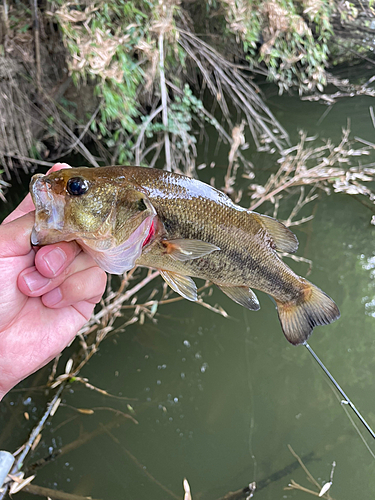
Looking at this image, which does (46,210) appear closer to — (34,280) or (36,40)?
(34,280)

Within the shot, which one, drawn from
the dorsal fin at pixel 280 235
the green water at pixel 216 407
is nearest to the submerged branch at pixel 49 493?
the green water at pixel 216 407

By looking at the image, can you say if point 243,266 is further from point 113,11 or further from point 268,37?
point 268,37

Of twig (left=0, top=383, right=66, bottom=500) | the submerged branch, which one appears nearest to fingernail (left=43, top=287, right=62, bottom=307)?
twig (left=0, top=383, right=66, bottom=500)

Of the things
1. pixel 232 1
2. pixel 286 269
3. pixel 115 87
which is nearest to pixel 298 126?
pixel 232 1

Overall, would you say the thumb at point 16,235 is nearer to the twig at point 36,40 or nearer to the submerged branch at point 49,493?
the submerged branch at point 49,493

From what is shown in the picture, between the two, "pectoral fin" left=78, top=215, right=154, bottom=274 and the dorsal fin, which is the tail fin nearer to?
the dorsal fin

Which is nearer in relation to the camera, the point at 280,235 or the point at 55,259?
the point at 55,259

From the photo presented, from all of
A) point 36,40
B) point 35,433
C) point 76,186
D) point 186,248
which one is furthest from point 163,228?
point 36,40

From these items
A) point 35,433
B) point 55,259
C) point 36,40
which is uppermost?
point 36,40
